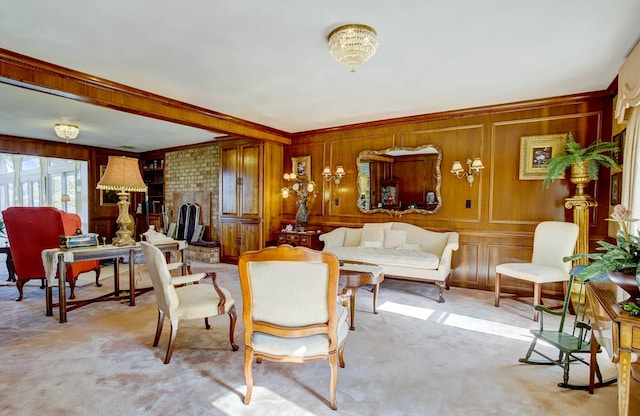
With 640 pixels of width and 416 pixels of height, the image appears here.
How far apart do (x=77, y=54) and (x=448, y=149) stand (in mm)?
4696

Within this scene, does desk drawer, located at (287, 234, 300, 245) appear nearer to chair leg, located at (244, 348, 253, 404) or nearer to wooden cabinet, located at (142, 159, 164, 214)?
chair leg, located at (244, 348, 253, 404)

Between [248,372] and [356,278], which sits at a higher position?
[356,278]

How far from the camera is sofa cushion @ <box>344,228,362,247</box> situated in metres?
5.63

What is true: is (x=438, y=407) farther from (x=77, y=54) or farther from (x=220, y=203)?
(x=220, y=203)

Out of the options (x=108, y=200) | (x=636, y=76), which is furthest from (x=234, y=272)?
(x=636, y=76)

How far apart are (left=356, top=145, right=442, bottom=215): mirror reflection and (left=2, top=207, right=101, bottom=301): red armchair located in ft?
14.4

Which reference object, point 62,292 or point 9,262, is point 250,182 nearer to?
point 62,292

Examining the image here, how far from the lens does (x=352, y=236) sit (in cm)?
568

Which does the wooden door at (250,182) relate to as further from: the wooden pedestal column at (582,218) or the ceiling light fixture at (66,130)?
the wooden pedestal column at (582,218)

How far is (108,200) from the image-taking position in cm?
852

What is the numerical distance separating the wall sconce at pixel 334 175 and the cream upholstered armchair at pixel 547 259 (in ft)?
9.66

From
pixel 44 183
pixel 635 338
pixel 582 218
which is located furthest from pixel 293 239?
pixel 44 183

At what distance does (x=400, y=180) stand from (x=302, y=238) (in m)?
1.99

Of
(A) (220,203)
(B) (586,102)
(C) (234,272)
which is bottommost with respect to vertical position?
(C) (234,272)
